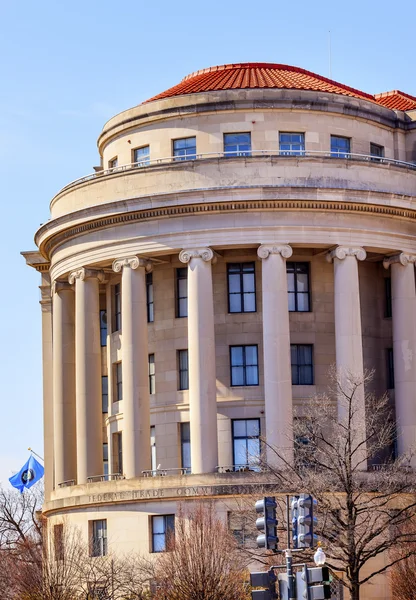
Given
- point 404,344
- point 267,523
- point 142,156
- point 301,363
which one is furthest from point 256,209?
point 267,523

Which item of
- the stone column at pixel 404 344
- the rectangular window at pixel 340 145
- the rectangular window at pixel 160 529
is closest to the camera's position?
the rectangular window at pixel 160 529

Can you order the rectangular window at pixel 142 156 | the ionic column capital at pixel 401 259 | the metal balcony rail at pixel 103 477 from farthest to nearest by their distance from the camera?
the rectangular window at pixel 142 156 → the ionic column capital at pixel 401 259 → the metal balcony rail at pixel 103 477

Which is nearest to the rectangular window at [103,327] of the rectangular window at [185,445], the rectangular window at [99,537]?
the rectangular window at [185,445]

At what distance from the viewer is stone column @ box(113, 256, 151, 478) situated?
75688mm

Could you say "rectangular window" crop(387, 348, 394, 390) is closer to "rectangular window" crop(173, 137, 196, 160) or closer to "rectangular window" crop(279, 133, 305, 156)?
"rectangular window" crop(279, 133, 305, 156)

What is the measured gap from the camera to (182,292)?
3135 inches

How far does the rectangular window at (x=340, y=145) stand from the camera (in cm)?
7994

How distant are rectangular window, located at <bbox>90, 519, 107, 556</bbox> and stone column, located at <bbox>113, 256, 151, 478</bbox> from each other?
289 cm

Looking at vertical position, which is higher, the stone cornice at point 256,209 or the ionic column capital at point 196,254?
the stone cornice at point 256,209

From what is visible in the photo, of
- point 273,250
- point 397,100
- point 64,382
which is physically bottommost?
point 64,382

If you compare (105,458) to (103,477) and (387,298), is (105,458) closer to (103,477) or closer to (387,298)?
(103,477)

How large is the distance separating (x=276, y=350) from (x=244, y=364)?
4522 millimetres

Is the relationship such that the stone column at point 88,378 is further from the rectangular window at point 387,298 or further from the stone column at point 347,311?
the rectangular window at point 387,298

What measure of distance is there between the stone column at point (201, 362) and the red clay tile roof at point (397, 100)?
19040 mm
